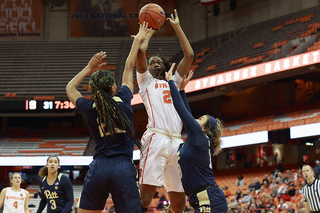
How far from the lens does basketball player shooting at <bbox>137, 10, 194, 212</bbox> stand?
4.35m

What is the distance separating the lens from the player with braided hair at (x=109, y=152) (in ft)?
10.7

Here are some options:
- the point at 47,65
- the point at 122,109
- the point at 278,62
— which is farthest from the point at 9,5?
the point at 122,109

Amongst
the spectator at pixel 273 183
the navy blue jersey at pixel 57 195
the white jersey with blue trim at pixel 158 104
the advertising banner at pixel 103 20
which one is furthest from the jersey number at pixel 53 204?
the advertising banner at pixel 103 20

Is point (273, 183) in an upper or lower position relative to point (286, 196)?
upper

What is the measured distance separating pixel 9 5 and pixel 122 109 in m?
27.3

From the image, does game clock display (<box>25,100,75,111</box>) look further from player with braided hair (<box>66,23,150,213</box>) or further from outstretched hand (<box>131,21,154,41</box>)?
player with braided hair (<box>66,23,150,213</box>)

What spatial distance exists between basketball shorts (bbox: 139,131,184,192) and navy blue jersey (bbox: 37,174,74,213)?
5.47 ft

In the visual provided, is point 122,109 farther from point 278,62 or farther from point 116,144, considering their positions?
point 278,62

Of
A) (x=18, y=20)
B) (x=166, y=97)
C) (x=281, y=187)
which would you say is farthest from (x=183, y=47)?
(x=18, y=20)

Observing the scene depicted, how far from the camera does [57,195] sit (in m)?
5.56

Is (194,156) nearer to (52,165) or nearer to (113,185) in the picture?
(113,185)

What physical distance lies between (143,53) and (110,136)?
1.42 meters

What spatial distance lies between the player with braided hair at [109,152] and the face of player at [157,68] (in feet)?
4.51

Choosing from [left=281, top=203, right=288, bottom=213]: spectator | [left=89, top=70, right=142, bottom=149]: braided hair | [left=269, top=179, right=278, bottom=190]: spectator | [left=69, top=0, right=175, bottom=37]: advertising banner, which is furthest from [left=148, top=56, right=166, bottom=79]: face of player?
[left=69, top=0, right=175, bottom=37]: advertising banner
